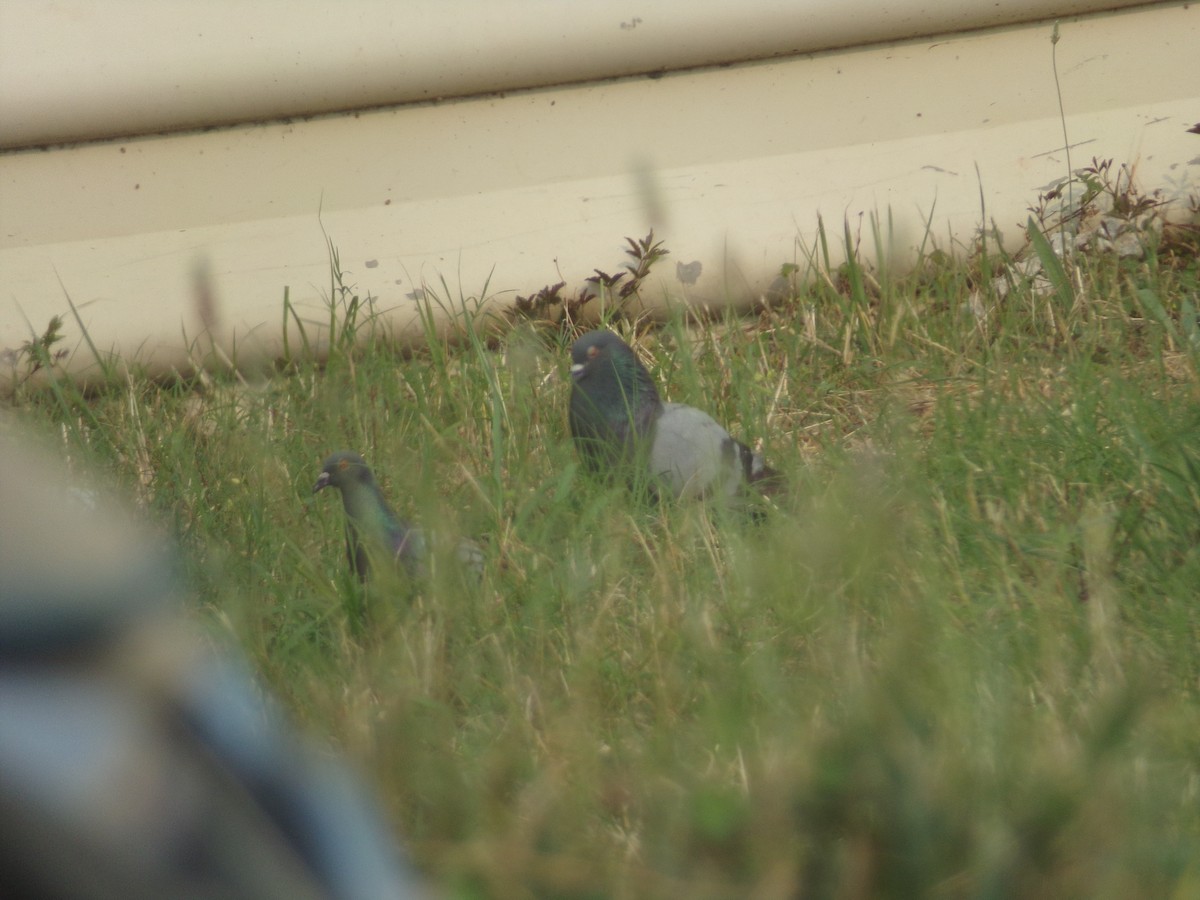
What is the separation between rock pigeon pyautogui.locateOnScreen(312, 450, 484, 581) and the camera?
241 cm

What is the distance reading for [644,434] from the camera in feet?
10.6

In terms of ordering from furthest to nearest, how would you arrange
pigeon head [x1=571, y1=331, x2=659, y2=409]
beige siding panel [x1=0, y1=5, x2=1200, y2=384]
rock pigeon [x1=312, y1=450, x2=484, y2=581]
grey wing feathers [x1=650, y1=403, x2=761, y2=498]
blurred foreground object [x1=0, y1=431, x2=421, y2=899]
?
1. beige siding panel [x1=0, y1=5, x2=1200, y2=384]
2. pigeon head [x1=571, y1=331, x2=659, y2=409]
3. grey wing feathers [x1=650, y1=403, x2=761, y2=498]
4. rock pigeon [x1=312, y1=450, x2=484, y2=581]
5. blurred foreground object [x1=0, y1=431, x2=421, y2=899]

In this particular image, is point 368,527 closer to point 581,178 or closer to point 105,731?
point 581,178

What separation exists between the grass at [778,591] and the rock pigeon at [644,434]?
0.10 metres

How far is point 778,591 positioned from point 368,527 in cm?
100

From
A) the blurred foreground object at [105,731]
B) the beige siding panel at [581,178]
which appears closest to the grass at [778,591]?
the beige siding panel at [581,178]

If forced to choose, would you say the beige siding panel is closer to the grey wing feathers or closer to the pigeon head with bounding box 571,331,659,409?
the pigeon head with bounding box 571,331,659,409

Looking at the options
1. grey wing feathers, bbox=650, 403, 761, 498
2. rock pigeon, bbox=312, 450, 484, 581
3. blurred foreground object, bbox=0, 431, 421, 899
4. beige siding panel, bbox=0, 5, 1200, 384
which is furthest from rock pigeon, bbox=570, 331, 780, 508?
blurred foreground object, bbox=0, 431, 421, 899

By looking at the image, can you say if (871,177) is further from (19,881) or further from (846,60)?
(19,881)

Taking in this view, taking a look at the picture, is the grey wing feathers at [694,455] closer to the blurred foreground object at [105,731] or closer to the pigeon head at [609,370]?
the pigeon head at [609,370]

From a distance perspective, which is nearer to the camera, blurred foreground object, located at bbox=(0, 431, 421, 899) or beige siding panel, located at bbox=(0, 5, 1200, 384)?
blurred foreground object, located at bbox=(0, 431, 421, 899)

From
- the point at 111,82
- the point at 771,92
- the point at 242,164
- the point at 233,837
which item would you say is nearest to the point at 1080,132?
the point at 771,92

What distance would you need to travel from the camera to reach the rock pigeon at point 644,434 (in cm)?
297

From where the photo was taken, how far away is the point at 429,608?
78.1 inches
